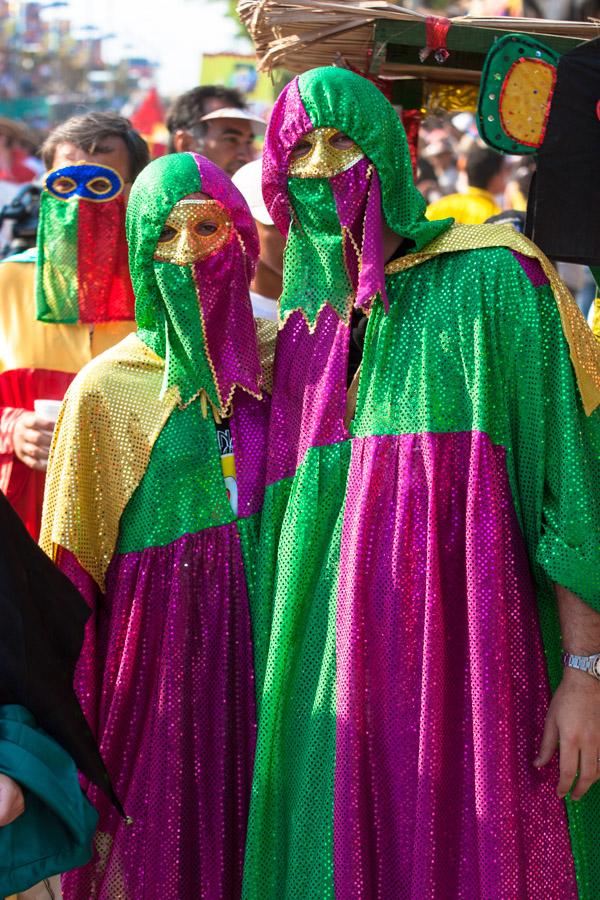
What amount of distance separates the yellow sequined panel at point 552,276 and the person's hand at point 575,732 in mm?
626

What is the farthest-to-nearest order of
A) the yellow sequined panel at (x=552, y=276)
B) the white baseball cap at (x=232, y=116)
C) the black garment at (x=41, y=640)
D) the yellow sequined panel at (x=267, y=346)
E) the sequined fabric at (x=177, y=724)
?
the white baseball cap at (x=232, y=116) < the yellow sequined panel at (x=267, y=346) < the sequined fabric at (x=177, y=724) < the yellow sequined panel at (x=552, y=276) < the black garment at (x=41, y=640)

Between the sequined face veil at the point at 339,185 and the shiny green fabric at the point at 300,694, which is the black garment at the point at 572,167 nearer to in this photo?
the sequined face veil at the point at 339,185

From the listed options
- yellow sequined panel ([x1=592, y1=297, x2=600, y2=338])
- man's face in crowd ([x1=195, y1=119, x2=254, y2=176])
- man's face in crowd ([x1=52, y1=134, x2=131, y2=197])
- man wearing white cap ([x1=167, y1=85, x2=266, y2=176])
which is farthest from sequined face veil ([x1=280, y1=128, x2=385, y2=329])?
man's face in crowd ([x1=195, y1=119, x2=254, y2=176])

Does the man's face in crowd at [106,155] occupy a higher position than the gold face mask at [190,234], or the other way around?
the gold face mask at [190,234]

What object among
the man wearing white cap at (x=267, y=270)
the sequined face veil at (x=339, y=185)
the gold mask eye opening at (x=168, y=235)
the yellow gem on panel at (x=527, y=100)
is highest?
the yellow gem on panel at (x=527, y=100)

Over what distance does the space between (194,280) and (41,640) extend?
110cm

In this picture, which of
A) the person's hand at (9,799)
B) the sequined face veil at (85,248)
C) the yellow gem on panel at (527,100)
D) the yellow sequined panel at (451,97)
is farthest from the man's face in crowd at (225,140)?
the person's hand at (9,799)

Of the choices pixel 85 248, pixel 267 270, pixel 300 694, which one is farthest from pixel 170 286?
pixel 85 248

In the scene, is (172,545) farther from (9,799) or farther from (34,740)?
(9,799)

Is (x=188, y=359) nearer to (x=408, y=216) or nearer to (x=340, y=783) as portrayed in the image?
(x=408, y=216)

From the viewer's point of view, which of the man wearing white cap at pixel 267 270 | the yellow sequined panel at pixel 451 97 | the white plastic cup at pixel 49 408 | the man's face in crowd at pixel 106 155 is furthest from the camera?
the man's face in crowd at pixel 106 155

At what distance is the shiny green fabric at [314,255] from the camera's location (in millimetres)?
3082

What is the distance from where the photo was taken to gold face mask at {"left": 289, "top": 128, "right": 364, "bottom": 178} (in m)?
3.05

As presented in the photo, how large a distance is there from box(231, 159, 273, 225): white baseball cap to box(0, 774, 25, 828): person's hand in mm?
2594
